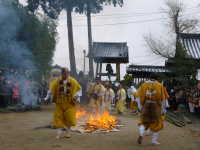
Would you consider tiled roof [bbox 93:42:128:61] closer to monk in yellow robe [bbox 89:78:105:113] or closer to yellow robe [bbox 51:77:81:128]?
monk in yellow robe [bbox 89:78:105:113]

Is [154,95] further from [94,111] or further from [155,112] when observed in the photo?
[94,111]

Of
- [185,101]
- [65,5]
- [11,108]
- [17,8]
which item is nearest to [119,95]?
[185,101]

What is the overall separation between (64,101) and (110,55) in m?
18.9

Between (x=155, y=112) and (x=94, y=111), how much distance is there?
933 cm

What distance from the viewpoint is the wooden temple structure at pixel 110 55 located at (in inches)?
1102

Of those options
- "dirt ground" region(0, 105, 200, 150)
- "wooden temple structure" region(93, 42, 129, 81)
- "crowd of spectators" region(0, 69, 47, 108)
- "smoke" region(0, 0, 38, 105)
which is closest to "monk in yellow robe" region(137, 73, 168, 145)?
"dirt ground" region(0, 105, 200, 150)

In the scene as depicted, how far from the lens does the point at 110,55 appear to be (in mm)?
28250

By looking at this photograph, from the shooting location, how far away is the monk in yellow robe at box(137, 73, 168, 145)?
28.9 ft

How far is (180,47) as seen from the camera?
19.7 meters

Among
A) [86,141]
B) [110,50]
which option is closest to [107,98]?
[110,50]

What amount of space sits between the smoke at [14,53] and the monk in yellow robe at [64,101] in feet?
30.5

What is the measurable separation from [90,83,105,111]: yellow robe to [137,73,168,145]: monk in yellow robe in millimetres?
9480

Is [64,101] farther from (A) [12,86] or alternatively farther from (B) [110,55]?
(B) [110,55]

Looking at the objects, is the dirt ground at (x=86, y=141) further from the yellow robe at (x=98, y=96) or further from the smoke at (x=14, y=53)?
Answer: the smoke at (x=14, y=53)
